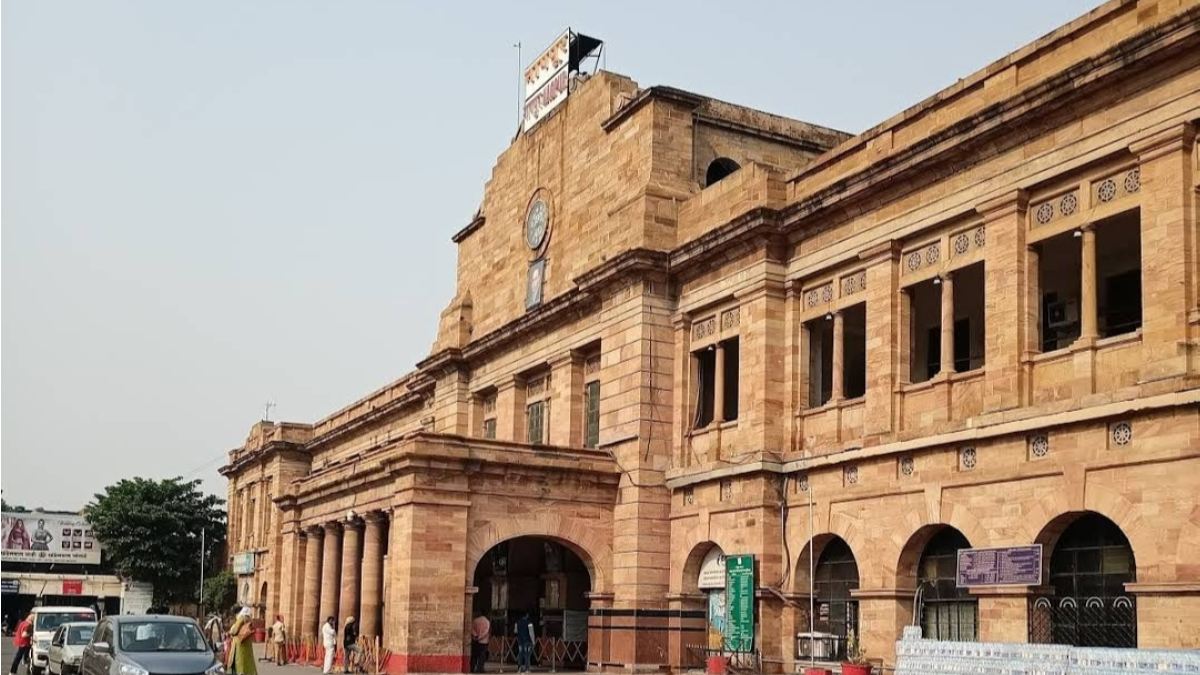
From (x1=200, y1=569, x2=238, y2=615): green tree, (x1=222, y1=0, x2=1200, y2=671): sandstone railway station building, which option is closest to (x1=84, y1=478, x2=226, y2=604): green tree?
(x1=200, y1=569, x2=238, y2=615): green tree

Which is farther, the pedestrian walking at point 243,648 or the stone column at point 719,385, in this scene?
the stone column at point 719,385

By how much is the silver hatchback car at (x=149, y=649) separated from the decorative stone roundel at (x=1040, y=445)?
12.6 meters

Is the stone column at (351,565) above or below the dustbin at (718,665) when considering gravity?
above

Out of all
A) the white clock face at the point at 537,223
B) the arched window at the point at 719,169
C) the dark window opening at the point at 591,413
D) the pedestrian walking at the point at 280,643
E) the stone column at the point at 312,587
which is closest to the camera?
the arched window at the point at 719,169

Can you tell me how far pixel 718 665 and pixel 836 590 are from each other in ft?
8.75

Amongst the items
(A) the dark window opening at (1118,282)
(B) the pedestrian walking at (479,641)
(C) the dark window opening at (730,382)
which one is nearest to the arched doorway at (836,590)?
(C) the dark window opening at (730,382)

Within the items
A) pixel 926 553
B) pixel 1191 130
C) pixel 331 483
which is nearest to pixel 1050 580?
pixel 926 553

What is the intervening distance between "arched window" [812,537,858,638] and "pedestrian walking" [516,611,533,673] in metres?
7.85

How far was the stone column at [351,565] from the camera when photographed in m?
34.8

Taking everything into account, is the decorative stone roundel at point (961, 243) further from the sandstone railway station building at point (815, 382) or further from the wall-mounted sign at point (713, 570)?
the wall-mounted sign at point (713, 570)

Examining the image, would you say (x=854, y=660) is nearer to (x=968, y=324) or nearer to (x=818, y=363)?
(x=818, y=363)

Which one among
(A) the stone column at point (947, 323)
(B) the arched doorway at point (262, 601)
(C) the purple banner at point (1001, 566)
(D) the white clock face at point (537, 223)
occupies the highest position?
(D) the white clock face at point (537, 223)

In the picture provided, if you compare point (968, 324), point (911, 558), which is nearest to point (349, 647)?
point (911, 558)

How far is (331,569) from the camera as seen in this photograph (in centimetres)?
3744
